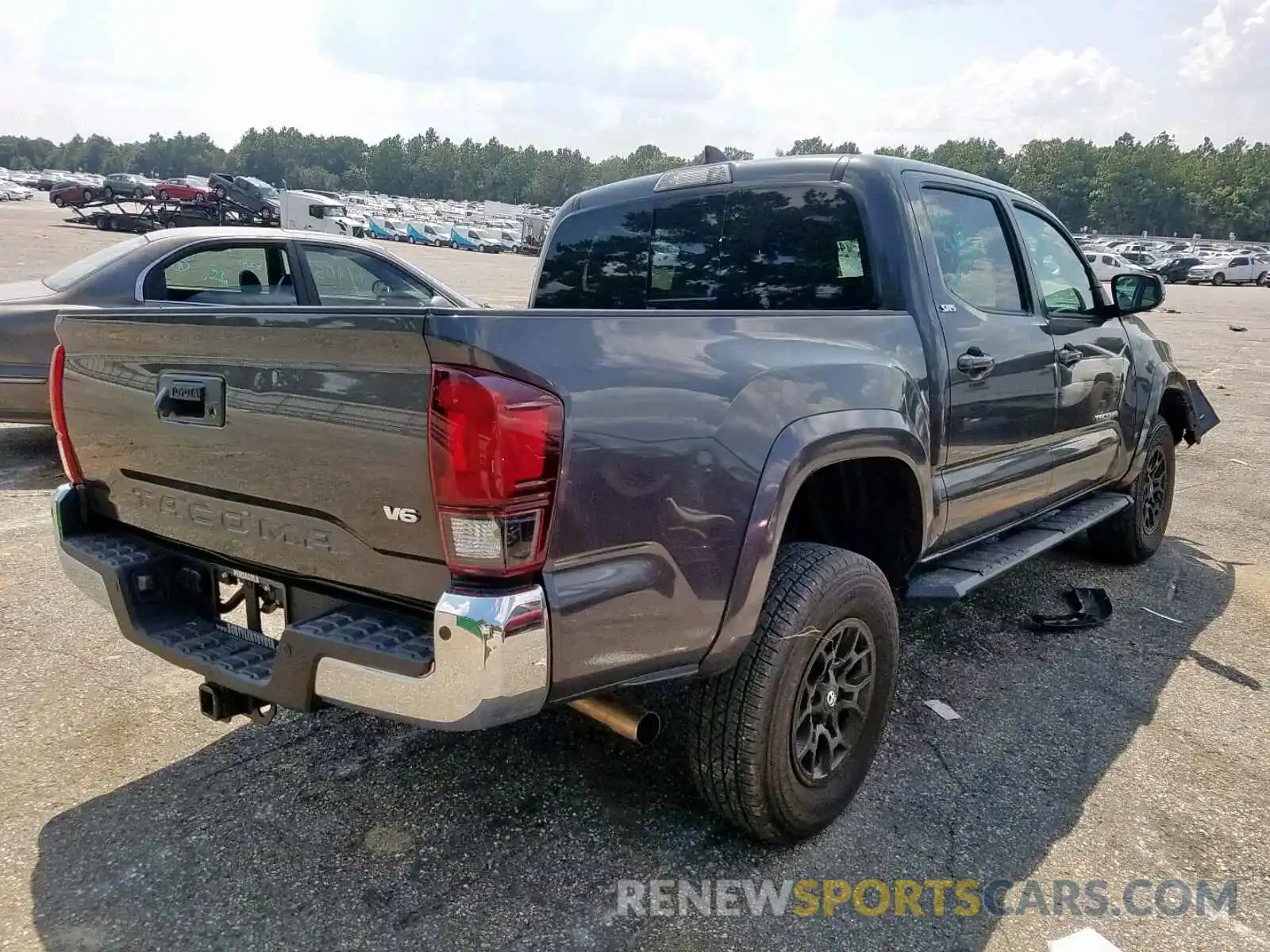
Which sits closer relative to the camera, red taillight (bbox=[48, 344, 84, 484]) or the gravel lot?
the gravel lot

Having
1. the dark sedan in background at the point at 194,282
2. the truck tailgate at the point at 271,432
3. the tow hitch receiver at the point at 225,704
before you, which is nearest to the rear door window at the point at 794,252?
the truck tailgate at the point at 271,432

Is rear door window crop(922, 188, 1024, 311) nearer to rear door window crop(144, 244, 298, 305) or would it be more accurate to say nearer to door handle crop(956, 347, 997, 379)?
door handle crop(956, 347, 997, 379)

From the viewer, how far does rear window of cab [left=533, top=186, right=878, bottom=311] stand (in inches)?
131

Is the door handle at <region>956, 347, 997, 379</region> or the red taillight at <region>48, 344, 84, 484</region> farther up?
the door handle at <region>956, 347, 997, 379</region>

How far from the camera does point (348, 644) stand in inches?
81.3

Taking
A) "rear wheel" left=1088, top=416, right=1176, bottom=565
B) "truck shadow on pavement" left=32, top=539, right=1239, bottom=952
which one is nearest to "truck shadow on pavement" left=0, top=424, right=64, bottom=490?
"truck shadow on pavement" left=32, top=539, right=1239, bottom=952

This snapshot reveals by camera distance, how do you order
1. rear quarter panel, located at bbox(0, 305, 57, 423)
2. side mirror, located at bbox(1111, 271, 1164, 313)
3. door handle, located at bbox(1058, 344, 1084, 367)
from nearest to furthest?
door handle, located at bbox(1058, 344, 1084, 367) → side mirror, located at bbox(1111, 271, 1164, 313) → rear quarter panel, located at bbox(0, 305, 57, 423)

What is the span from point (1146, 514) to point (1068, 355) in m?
1.80

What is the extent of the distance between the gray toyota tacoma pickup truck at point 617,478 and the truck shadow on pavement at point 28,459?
3.45 metres

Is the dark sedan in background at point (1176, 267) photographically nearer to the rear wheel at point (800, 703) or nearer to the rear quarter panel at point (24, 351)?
the rear quarter panel at point (24, 351)

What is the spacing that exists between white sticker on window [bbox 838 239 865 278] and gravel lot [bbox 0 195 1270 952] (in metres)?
1.62

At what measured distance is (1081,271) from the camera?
15.1ft

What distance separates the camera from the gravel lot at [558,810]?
235 centimetres

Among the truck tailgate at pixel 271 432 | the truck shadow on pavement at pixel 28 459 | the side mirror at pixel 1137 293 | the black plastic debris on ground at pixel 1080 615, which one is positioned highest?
the side mirror at pixel 1137 293
